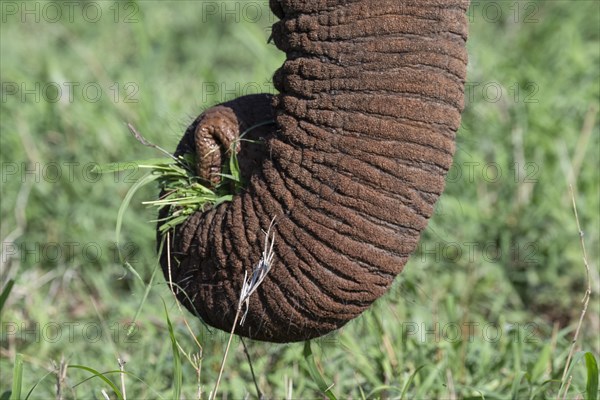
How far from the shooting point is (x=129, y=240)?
4914 millimetres

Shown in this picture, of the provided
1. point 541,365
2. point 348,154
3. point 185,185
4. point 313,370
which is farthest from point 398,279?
point 348,154

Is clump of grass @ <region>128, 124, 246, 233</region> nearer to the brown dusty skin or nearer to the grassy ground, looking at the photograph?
the brown dusty skin

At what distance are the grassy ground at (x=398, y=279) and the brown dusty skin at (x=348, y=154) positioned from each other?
1.68ft

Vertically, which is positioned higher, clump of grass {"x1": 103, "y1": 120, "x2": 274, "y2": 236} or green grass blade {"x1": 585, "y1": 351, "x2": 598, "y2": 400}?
clump of grass {"x1": 103, "y1": 120, "x2": 274, "y2": 236}

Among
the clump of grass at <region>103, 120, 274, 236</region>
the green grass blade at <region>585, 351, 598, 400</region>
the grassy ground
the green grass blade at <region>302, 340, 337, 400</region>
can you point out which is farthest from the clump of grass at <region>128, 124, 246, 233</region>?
the green grass blade at <region>585, 351, 598, 400</region>

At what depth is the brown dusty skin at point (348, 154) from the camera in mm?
2260

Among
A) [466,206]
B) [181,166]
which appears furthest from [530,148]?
[181,166]

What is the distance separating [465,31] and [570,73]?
3.43 metres

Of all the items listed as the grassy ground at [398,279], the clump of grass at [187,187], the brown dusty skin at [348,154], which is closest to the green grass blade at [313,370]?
the grassy ground at [398,279]

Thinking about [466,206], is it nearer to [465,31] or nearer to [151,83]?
A: [151,83]

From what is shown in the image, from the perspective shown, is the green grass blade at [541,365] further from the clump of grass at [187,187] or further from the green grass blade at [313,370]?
the clump of grass at [187,187]

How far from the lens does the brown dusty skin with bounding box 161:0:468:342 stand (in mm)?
2260

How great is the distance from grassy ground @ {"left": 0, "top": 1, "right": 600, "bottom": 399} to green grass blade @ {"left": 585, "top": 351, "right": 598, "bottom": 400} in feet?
0.67

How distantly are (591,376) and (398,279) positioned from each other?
2.24 ft
